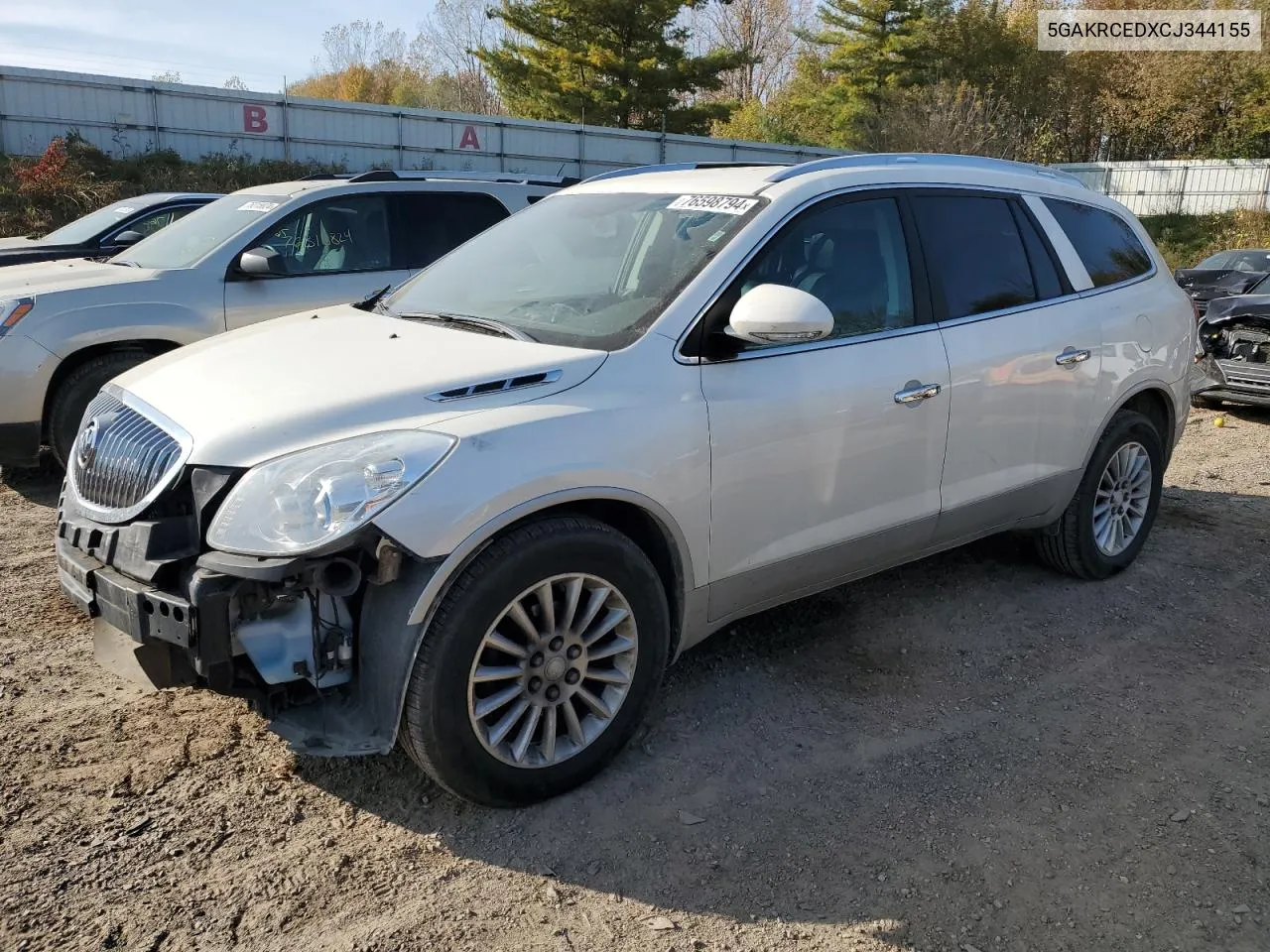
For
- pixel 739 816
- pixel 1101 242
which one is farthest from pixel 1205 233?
pixel 739 816

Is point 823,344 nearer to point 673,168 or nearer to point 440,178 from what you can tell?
point 673,168

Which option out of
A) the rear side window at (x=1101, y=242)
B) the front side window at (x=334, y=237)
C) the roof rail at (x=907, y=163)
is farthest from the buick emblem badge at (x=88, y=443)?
the rear side window at (x=1101, y=242)

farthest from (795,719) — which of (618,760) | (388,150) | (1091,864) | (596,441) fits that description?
(388,150)

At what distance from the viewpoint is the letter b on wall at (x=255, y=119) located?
1017 inches

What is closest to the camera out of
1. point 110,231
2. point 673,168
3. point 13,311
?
point 673,168

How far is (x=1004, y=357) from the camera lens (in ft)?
13.7

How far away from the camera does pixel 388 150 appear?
91.4 ft

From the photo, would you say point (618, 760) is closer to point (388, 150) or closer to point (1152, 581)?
point (1152, 581)

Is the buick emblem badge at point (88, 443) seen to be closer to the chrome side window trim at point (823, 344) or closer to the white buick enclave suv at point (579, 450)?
the white buick enclave suv at point (579, 450)

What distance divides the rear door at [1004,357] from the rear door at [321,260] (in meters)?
4.28

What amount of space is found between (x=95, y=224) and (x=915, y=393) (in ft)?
32.5

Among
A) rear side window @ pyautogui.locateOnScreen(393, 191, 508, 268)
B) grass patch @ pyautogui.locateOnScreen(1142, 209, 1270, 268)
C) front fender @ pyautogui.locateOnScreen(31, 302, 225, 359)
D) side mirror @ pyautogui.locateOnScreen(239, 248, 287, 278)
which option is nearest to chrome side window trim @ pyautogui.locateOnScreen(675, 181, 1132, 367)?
rear side window @ pyautogui.locateOnScreen(393, 191, 508, 268)

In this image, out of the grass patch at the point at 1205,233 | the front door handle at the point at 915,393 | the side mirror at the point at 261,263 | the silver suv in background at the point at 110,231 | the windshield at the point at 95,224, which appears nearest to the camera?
the front door handle at the point at 915,393

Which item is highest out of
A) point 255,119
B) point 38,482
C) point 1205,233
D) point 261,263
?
point 255,119
